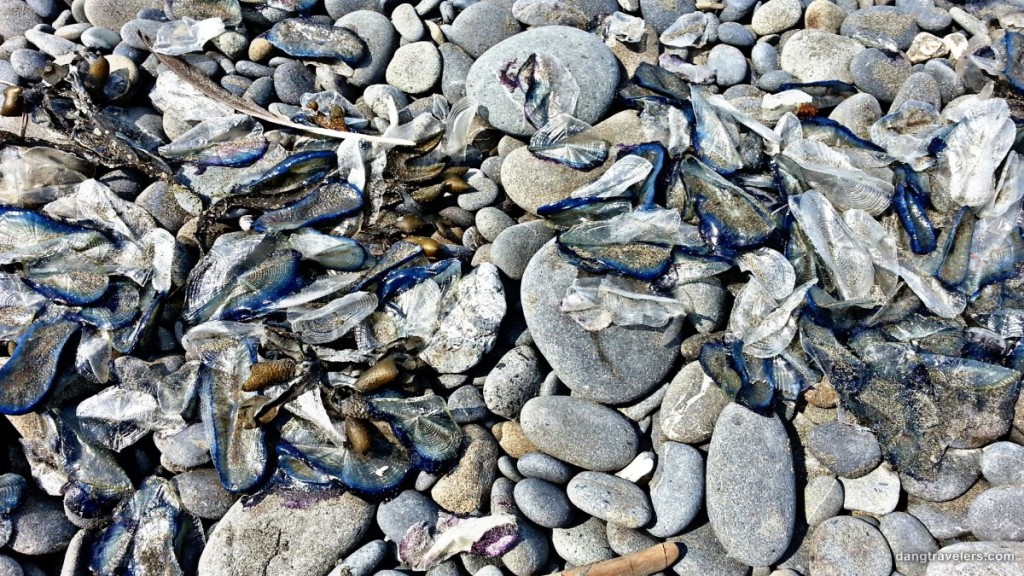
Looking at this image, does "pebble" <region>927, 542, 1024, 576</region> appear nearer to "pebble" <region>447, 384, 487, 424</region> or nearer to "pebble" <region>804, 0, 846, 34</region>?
"pebble" <region>447, 384, 487, 424</region>

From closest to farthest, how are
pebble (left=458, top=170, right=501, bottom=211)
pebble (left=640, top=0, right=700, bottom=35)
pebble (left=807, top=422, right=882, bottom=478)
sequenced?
pebble (left=807, top=422, right=882, bottom=478) < pebble (left=458, top=170, right=501, bottom=211) < pebble (left=640, top=0, right=700, bottom=35)

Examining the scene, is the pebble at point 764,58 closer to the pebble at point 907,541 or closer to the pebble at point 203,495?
the pebble at point 907,541

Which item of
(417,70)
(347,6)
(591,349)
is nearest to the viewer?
(591,349)

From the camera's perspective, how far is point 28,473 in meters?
3.46

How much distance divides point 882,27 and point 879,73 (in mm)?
502

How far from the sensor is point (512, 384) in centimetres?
345

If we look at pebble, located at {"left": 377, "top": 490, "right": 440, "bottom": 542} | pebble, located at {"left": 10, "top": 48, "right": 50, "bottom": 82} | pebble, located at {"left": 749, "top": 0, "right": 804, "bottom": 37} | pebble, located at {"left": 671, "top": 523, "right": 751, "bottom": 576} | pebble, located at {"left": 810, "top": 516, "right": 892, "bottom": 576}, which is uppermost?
pebble, located at {"left": 749, "top": 0, "right": 804, "bottom": 37}

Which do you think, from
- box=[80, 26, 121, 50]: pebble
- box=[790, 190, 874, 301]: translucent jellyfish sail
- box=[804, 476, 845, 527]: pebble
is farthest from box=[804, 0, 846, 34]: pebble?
box=[80, 26, 121, 50]: pebble

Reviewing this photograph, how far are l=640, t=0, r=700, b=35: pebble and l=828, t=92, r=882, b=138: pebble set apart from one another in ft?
3.71

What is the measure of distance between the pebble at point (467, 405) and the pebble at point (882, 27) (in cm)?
345

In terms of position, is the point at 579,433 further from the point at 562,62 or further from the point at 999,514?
the point at 562,62

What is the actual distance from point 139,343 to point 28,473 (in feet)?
2.61

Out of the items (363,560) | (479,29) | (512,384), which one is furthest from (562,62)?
(363,560)

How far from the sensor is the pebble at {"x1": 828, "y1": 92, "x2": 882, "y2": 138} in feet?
13.5
